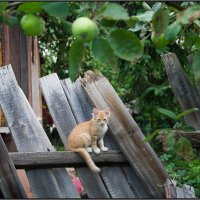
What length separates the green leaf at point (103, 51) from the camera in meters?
1.22

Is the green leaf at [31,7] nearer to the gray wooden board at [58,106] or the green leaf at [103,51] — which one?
the green leaf at [103,51]

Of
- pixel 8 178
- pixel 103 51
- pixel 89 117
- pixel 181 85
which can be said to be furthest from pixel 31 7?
pixel 181 85

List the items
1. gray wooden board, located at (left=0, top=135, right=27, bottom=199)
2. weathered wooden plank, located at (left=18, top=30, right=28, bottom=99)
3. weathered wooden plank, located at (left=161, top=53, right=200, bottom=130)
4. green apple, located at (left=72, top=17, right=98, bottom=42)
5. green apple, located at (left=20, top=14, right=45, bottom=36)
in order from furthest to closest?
weathered wooden plank, located at (left=18, top=30, right=28, bottom=99) → weathered wooden plank, located at (left=161, top=53, right=200, bottom=130) → gray wooden board, located at (left=0, top=135, right=27, bottom=199) → green apple, located at (left=20, top=14, right=45, bottom=36) → green apple, located at (left=72, top=17, right=98, bottom=42)

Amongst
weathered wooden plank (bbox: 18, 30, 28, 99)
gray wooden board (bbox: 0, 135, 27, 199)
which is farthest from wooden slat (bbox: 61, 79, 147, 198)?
weathered wooden plank (bbox: 18, 30, 28, 99)

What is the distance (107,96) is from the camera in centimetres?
274

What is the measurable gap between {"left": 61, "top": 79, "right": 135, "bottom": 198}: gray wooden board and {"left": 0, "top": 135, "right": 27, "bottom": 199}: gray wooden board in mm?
422

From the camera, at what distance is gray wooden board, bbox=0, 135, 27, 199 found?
2.45 meters

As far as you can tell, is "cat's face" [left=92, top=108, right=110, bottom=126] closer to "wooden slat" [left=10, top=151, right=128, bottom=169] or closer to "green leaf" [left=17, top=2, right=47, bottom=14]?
"wooden slat" [left=10, top=151, right=128, bottom=169]

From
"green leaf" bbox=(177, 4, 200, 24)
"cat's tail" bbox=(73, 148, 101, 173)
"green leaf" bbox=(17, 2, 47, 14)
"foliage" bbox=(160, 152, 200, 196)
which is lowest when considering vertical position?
"foliage" bbox=(160, 152, 200, 196)

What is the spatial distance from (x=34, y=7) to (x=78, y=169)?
5.11ft

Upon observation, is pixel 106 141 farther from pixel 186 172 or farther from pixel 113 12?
pixel 186 172

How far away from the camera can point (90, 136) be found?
338cm

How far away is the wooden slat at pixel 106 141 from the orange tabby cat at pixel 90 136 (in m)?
0.05

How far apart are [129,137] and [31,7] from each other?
58.2 inches
